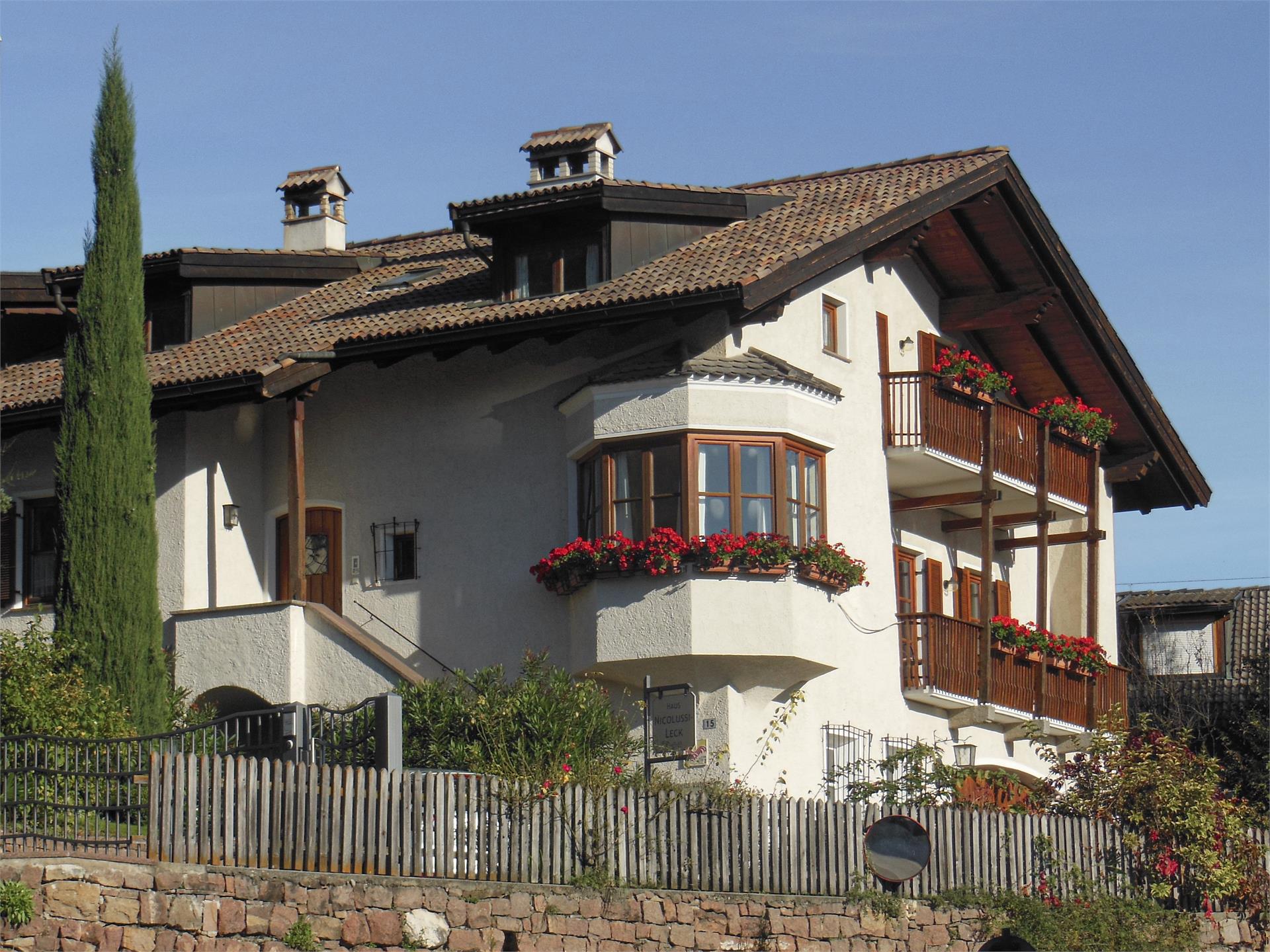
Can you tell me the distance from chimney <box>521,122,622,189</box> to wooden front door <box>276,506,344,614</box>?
5.43 m

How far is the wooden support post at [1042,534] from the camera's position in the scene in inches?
1123

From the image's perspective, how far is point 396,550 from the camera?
2670cm

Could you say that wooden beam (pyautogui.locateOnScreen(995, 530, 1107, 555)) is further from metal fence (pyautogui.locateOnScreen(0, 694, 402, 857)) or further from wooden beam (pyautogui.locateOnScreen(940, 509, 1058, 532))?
metal fence (pyautogui.locateOnScreen(0, 694, 402, 857))

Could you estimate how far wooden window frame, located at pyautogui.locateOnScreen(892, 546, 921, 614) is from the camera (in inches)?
1113

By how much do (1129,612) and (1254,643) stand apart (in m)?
2.33

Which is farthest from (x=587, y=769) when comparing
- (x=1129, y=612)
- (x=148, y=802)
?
(x=1129, y=612)

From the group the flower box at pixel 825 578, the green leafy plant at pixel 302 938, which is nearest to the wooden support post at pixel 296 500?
the flower box at pixel 825 578

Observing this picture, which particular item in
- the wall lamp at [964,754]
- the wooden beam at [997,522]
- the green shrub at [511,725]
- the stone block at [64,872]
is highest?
the wooden beam at [997,522]

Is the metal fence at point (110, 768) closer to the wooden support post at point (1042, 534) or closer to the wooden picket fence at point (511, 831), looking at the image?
the wooden picket fence at point (511, 831)

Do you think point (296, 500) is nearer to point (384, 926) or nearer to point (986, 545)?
point (384, 926)

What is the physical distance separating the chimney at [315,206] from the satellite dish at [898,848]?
15.1m

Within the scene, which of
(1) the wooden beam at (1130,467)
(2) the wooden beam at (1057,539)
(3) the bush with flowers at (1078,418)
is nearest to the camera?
(3) the bush with flowers at (1078,418)

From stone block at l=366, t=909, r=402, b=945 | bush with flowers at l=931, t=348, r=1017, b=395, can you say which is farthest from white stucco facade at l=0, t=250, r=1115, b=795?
stone block at l=366, t=909, r=402, b=945

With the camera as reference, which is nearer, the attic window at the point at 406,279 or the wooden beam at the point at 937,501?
the wooden beam at the point at 937,501
